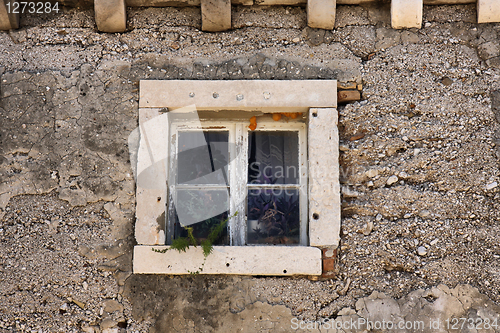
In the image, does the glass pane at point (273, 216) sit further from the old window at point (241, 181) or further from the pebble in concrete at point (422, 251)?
the pebble in concrete at point (422, 251)

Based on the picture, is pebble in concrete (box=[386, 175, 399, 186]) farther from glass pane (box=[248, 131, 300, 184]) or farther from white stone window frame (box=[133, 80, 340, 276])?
glass pane (box=[248, 131, 300, 184])

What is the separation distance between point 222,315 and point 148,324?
47 centimetres

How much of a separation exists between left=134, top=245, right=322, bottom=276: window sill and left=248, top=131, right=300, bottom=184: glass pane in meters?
0.54

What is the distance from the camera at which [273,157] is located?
3.01 m

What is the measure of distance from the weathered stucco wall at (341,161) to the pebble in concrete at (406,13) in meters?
0.07

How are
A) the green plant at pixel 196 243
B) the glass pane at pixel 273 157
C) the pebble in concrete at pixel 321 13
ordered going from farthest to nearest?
the glass pane at pixel 273 157 → the pebble in concrete at pixel 321 13 → the green plant at pixel 196 243

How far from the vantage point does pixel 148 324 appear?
264 cm

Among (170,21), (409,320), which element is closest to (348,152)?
(409,320)

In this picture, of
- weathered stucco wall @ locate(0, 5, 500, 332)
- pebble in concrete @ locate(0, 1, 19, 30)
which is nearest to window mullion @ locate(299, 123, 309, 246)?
weathered stucco wall @ locate(0, 5, 500, 332)

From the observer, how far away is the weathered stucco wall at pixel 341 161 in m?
2.64

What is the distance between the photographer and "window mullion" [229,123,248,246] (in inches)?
113

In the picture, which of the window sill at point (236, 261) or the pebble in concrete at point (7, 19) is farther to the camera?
the pebble in concrete at point (7, 19)

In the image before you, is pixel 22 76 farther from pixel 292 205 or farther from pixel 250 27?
pixel 292 205

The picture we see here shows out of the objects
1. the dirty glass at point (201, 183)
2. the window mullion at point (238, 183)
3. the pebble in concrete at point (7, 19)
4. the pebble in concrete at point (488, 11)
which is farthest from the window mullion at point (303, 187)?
the pebble in concrete at point (7, 19)
